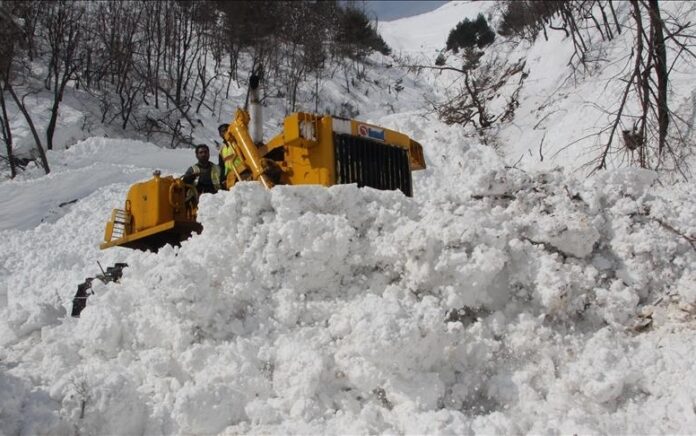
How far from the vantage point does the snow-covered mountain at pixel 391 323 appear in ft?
10.8

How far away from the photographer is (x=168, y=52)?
26703 mm

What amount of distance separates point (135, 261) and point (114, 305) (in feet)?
1.76

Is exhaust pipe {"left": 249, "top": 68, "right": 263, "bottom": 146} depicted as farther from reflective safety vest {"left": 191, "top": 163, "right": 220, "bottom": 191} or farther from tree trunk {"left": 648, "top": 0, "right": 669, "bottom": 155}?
tree trunk {"left": 648, "top": 0, "right": 669, "bottom": 155}

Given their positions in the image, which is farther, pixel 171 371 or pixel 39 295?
pixel 39 295

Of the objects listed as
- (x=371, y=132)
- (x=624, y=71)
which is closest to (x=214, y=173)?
(x=371, y=132)

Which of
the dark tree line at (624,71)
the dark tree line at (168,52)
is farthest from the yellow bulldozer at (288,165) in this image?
the dark tree line at (168,52)

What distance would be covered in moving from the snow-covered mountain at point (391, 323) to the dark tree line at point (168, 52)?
15.8 metres

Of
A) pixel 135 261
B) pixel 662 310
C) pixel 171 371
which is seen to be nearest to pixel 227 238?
pixel 135 261

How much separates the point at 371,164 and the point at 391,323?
9.18 feet

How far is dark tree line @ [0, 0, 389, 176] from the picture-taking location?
2231cm

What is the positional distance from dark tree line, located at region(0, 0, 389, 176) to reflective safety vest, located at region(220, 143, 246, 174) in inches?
533

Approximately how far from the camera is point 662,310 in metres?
3.76

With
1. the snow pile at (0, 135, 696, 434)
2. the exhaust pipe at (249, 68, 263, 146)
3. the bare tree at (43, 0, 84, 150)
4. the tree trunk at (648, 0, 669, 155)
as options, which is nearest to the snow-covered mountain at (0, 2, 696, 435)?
the snow pile at (0, 135, 696, 434)

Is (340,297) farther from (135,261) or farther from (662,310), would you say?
(662,310)
